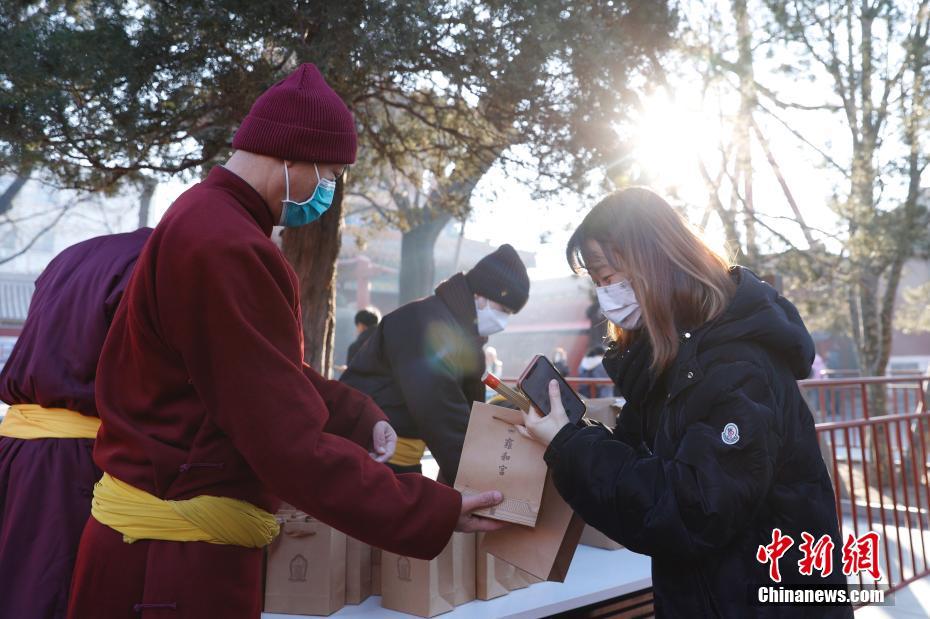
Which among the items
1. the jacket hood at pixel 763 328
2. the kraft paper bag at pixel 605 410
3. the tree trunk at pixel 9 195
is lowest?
the kraft paper bag at pixel 605 410

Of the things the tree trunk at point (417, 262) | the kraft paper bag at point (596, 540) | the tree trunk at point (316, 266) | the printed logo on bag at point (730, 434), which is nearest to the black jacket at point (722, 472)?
the printed logo on bag at point (730, 434)

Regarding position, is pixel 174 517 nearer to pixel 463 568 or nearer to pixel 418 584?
pixel 418 584

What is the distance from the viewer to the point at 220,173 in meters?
1.55

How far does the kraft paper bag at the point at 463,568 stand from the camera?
263 cm

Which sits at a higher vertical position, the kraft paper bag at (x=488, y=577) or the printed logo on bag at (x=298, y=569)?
the printed logo on bag at (x=298, y=569)

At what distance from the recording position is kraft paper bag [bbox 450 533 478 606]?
263 cm

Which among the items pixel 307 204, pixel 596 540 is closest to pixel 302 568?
pixel 307 204

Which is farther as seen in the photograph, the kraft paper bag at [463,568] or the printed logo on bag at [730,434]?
the kraft paper bag at [463,568]

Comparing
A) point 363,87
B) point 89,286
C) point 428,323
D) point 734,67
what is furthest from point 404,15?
point 734,67

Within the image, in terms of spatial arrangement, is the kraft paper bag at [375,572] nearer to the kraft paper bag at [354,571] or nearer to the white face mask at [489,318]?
the kraft paper bag at [354,571]

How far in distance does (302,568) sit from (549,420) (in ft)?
4.18

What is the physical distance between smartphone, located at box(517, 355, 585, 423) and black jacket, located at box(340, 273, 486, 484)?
1.13 meters

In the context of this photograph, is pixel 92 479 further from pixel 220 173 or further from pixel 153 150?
pixel 153 150

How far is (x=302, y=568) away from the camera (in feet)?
8.27
